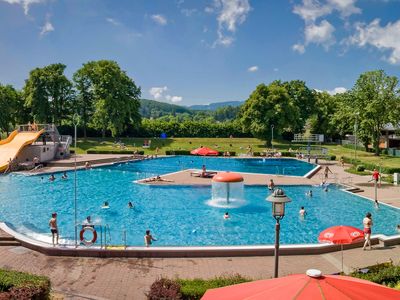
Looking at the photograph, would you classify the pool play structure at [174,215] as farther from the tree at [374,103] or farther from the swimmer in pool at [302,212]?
the tree at [374,103]

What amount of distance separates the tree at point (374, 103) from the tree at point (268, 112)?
37.0ft

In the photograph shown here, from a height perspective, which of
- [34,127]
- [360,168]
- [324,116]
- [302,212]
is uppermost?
[324,116]

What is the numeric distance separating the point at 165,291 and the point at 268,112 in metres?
61.1

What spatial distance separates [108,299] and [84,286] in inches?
60.5

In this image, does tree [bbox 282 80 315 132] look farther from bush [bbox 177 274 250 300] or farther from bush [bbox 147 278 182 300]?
bush [bbox 147 278 182 300]

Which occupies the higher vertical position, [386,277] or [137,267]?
[386,277]

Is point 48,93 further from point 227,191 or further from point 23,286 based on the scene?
point 23,286

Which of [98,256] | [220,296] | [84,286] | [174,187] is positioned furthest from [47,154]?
[220,296]

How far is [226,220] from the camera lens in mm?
24625

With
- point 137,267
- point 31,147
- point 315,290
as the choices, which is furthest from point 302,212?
point 31,147

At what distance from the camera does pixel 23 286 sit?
Answer: 10609 millimetres

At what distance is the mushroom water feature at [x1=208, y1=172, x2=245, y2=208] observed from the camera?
2718 centimetres

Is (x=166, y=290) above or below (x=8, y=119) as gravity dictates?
below

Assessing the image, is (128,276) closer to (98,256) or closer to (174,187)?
(98,256)
